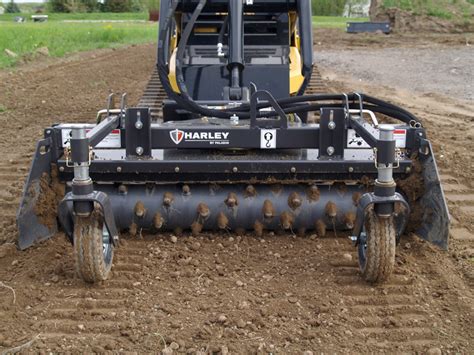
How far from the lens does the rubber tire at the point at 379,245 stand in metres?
4.28

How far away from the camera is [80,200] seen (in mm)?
4152

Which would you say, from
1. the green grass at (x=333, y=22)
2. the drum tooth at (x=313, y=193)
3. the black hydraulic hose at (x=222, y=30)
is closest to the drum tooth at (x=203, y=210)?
the drum tooth at (x=313, y=193)

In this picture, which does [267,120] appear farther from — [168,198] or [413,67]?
[413,67]

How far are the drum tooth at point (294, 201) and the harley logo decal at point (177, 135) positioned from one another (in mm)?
935

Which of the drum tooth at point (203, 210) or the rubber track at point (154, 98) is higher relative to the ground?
the rubber track at point (154, 98)

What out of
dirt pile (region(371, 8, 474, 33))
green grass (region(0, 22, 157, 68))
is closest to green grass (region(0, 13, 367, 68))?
green grass (region(0, 22, 157, 68))

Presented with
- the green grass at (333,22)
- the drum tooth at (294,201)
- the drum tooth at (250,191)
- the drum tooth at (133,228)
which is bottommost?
the drum tooth at (133,228)

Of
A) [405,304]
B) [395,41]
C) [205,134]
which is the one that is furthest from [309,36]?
[395,41]

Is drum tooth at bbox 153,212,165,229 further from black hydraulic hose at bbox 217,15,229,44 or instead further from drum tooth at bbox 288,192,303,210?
black hydraulic hose at bbox 217,15,229,44

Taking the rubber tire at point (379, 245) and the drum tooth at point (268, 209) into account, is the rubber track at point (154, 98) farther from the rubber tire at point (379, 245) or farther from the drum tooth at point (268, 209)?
the rubber tire at point (379, 245)

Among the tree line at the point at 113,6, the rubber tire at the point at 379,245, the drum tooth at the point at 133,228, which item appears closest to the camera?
the rubber tire at the point at 379,245

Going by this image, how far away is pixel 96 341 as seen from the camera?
3809mm

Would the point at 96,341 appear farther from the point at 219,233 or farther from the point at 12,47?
the point at 12,47

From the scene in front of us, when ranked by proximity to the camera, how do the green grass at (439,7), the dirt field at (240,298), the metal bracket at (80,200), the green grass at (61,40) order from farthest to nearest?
the green grass at (439,7) → the green grass at (61,40) → the metal bracket at (80,200) → the dirt field at (240,298)
